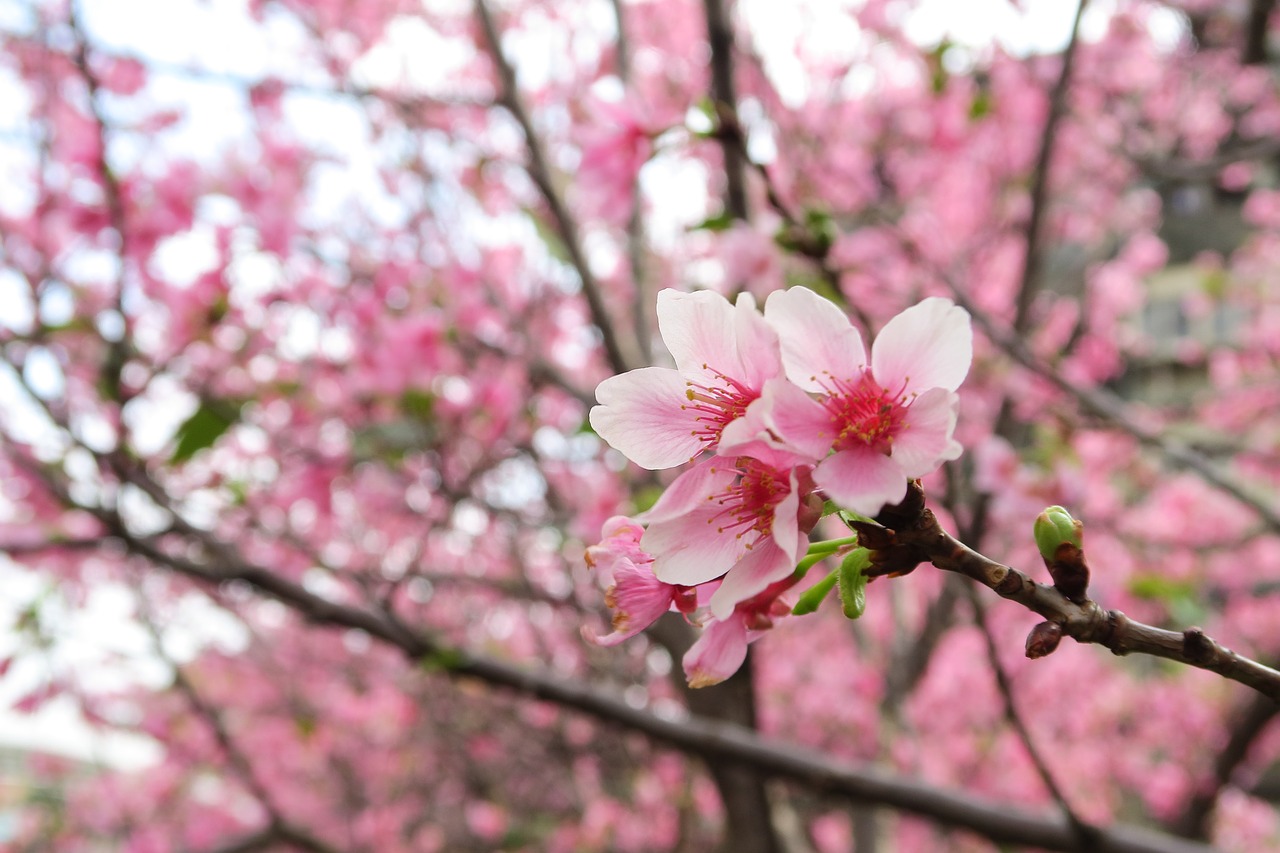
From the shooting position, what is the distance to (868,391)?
28.2 inches

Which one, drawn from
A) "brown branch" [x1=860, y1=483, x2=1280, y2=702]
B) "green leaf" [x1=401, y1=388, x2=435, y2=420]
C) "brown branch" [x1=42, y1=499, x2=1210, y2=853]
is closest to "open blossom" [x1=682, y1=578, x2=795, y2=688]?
"brown branch" [x1=860, y1=483, x2=1280, y2=702]

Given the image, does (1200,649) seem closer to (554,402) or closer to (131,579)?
(131,579)

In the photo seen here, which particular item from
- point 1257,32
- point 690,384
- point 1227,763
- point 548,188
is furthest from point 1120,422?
point 1257,32

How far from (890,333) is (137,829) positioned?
8188 millimetres

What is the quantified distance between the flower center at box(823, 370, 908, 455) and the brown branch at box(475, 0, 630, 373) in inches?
74.9

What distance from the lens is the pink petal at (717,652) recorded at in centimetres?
74

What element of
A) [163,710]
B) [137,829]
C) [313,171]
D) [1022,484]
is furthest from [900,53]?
[137,829]

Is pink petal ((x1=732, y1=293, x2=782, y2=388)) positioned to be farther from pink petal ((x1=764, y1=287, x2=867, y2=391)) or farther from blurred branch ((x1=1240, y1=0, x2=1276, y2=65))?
Result: blurred branch ((x1=1240, y1=0, x2=1276, y2=65))

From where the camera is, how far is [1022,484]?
2.40m

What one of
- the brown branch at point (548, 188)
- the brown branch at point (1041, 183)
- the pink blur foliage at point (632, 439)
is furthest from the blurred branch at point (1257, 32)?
the brown branch at point (548, 188)

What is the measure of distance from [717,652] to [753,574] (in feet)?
0.38

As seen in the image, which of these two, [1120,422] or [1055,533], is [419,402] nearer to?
[1120,422]

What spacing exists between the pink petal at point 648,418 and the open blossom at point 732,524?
0.16 feet

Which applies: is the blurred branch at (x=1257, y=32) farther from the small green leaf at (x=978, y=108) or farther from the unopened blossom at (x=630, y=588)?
the unopened blossom at (x=630, y=588)
